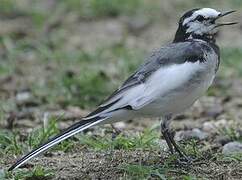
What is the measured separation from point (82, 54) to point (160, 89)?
4.18 metres

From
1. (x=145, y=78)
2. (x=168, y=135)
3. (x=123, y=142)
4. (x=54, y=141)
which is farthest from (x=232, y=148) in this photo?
(x=54, y=141)

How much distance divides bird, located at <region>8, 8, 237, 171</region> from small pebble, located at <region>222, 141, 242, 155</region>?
53 centimetres

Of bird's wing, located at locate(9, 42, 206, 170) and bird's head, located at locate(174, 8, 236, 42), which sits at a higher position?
bird's head, located at locate(174, 8, 236, 42)

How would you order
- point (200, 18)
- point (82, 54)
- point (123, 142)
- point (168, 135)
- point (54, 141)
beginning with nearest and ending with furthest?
1. point (54, 141)
2. point (168, 135)
3. point (200, 18)
4. point (123, 142)
5. point (82, 54)

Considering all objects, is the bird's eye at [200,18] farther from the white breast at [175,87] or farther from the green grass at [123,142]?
the green grass at [123,142]

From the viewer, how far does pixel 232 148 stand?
6000 millimetres

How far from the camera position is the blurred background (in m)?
7.63

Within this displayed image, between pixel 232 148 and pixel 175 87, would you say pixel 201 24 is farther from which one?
pixel 232 148

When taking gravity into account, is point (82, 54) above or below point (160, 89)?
above

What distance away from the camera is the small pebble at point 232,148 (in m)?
5.93

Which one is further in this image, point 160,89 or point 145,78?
point 145,78

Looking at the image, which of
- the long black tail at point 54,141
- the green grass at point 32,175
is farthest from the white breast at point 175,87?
the green grass at point 32,175

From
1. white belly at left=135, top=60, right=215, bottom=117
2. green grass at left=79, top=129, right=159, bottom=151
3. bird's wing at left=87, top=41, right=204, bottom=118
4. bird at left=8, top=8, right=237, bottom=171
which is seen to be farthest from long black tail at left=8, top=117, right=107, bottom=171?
green grass at left=79, top=129, right=159, bottom=151

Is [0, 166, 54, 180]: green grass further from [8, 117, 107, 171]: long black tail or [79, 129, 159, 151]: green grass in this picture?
[79, 129, 159, 151]: green grass
